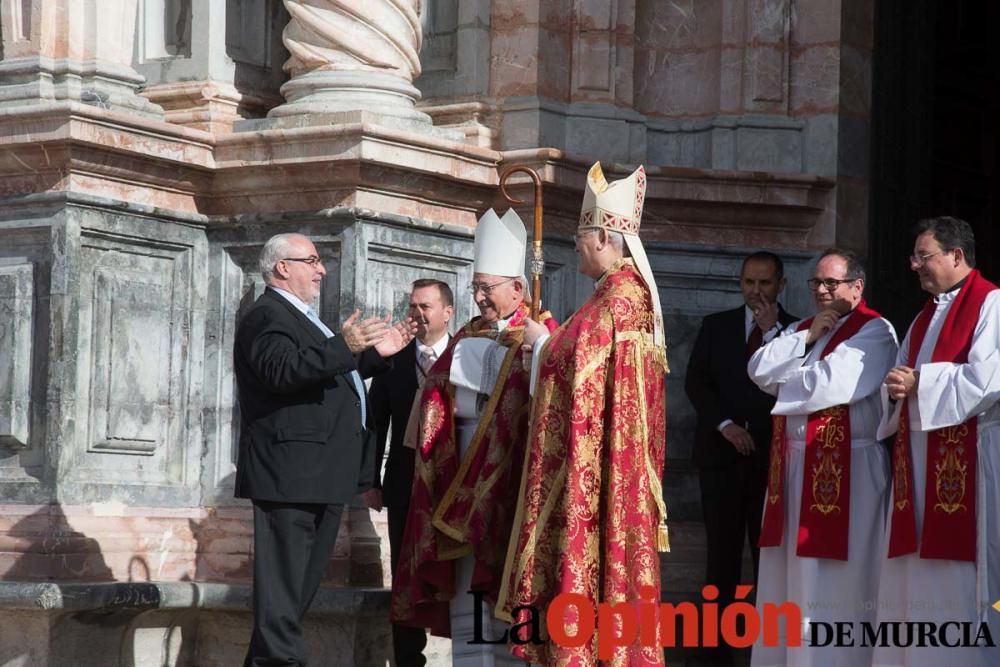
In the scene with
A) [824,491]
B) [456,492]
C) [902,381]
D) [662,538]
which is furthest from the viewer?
[824,491]

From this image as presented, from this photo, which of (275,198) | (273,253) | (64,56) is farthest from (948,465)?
(64,56)

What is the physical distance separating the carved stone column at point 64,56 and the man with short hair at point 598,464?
241 centimetres

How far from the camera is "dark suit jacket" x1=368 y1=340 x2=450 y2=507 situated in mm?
8453

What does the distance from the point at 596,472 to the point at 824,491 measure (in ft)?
3.91

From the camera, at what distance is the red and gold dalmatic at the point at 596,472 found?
7.33 m

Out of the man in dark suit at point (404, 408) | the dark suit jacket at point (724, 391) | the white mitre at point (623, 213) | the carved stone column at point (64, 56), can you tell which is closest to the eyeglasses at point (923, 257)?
the white mitre at point (623, 213)

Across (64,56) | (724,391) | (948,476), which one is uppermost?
(64,56)

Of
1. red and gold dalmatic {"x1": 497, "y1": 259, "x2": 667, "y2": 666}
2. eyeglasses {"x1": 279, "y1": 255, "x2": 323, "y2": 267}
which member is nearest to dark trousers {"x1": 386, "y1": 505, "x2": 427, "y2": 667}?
red and gold dalmatic {"x1": 497, "y1": 259, "x2": 667, "y2": 666}

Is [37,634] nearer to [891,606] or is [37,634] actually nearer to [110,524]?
[110,524]

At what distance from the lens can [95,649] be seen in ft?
26.9

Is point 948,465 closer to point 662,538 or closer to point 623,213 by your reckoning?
point 662,538

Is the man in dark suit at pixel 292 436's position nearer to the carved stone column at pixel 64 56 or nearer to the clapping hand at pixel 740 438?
the carved stone column at pixel 64 56

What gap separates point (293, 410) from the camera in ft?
25.2

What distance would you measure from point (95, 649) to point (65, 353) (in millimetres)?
1179
